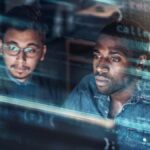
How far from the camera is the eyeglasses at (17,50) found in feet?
8.98

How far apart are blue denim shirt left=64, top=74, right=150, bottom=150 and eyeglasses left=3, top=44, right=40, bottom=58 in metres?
0.28

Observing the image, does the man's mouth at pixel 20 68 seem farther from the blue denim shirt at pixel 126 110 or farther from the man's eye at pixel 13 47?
the blue denim shirt at pixel 126 110

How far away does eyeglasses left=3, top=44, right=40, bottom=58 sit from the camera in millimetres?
2738

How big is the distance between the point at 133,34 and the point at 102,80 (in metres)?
0.27

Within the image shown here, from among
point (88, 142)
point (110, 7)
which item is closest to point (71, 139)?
point (88, 142)

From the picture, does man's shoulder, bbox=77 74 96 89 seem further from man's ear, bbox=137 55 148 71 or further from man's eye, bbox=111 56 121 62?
man's ear, bbox=137 55 148 71

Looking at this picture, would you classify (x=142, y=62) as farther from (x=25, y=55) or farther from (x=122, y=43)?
(x=25, y=55)

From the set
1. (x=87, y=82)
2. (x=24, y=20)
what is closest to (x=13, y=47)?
(x=24, y=20)

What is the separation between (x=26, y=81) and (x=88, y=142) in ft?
1.45

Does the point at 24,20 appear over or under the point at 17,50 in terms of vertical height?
over

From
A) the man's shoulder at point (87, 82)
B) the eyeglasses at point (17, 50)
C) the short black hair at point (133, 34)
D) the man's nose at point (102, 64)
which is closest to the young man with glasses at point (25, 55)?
the eyeglasses at point (17, 50)

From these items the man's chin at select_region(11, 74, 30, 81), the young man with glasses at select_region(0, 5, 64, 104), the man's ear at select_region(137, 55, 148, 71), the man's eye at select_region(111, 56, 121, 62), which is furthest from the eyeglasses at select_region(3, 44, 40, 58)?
the man's ear at select_region(137, 55, 148, 71)

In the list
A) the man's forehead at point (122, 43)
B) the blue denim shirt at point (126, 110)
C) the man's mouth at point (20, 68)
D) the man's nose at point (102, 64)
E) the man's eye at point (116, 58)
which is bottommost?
the blue denim shirt at point (126, 110)

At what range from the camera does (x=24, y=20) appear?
272 centimetres
